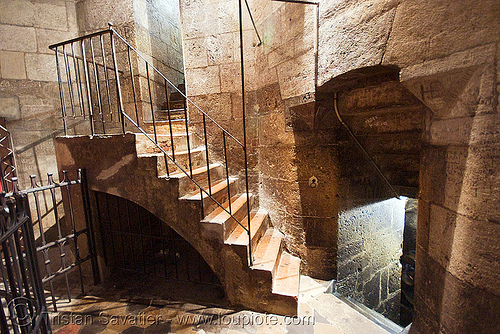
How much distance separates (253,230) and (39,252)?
105 inches

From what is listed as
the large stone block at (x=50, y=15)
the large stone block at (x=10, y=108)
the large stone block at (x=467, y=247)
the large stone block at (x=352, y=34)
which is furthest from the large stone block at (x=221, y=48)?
the large stone block at (x=10, y=108)

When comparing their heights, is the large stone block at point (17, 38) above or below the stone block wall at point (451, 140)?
above

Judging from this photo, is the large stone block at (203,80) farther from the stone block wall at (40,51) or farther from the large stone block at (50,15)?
the large stone block at (50,15)

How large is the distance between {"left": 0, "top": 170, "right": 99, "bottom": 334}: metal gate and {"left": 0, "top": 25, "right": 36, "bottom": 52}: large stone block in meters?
2.75

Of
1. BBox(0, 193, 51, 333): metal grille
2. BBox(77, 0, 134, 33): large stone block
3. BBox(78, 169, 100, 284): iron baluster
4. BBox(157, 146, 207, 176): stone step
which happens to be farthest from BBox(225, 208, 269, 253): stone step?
BBox(77, 0, 134, 33): large stone block

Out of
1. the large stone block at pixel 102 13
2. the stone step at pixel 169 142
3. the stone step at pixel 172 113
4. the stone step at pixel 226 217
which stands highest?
the large stone block at pixel 102 13

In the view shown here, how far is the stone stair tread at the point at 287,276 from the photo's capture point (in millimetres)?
2342

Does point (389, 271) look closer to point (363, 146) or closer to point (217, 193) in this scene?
point (363, 146)

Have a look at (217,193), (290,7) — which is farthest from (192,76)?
Result: (217,193)

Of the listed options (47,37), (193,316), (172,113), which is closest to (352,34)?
(193,316)

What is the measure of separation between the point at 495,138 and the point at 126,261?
4332 mm

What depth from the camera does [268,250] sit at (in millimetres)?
2676

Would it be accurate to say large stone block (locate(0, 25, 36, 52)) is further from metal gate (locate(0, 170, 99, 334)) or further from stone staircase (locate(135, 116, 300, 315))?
stone staircase (locate(135, 116, 300, 315))

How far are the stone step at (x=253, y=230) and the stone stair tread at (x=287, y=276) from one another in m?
0.43
